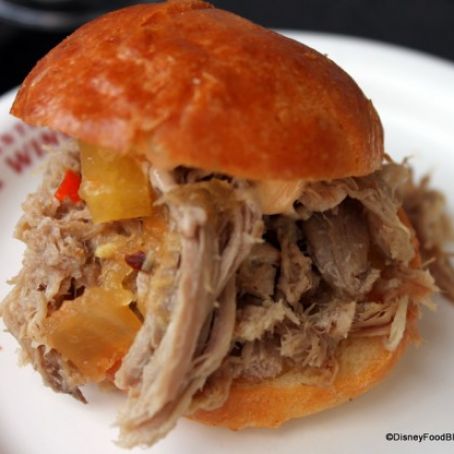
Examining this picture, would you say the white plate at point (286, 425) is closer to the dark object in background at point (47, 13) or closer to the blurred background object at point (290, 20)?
the blurred background object at point (290, 20)

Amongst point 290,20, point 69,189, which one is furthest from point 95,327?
point 290,20

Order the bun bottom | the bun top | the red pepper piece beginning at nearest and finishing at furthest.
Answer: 1. the bun top
2. the bun bottom
3. the red pepper piece

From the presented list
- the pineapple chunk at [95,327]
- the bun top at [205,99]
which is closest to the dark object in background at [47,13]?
the bun top at [205,99]

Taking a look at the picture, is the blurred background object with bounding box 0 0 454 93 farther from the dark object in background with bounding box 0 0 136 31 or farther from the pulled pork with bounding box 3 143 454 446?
the pulled pork with bounding box 3 143 454 446

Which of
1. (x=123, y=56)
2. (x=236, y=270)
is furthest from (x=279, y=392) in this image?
(x=123, y=56)

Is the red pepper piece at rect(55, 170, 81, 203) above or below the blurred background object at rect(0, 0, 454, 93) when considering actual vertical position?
above

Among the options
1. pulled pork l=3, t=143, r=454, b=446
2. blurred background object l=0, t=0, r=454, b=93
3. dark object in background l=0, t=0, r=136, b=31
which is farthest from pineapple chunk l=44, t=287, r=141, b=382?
dark object in background l=0, t=0, r=136, b=31

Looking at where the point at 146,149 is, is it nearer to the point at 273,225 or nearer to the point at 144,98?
the point at 144,98
